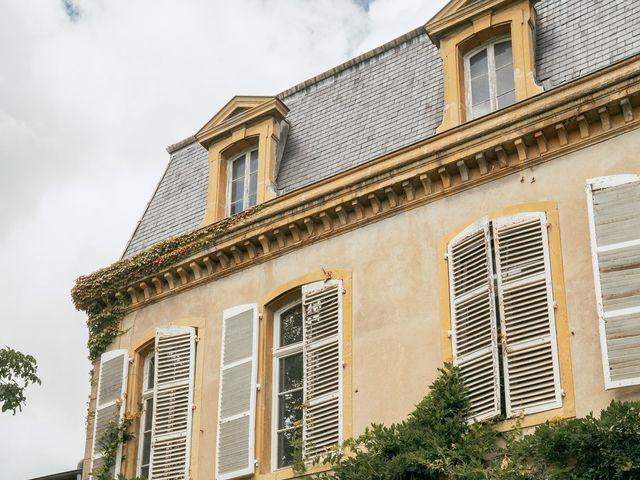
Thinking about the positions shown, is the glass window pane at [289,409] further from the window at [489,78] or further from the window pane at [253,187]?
the window at [489,78]

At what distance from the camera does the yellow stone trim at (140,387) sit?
53.6 feet

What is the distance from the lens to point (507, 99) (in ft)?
50.3

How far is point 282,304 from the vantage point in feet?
54.3

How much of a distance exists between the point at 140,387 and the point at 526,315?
6.83 metres

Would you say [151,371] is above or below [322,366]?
above

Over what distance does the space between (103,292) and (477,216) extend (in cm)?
677

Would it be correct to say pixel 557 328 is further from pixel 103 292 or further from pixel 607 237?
pixel 103 292

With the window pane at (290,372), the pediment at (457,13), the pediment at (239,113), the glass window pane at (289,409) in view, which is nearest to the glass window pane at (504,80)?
the pediment at (457,13)

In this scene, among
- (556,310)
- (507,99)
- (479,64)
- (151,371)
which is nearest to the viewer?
(556,310)

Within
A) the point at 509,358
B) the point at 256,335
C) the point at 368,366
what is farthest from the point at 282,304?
the point at 509,358

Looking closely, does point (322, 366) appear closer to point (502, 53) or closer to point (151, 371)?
point (151, 371)

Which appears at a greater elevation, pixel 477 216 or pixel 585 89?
pixel 585 89

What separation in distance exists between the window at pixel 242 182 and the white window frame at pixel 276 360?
209cm

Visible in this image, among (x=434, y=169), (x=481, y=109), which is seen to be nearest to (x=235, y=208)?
(x=434, y=169)
